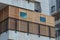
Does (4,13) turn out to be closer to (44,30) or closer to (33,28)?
(33,28)

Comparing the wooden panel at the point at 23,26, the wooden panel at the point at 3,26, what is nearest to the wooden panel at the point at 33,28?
the wooden panel at the point at 23,26

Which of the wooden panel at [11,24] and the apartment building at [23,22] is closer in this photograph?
the wooden panel at [11,24]

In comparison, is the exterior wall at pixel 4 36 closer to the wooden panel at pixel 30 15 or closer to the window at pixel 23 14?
the wooden panel at pixel 30 15

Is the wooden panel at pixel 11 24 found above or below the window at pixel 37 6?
below

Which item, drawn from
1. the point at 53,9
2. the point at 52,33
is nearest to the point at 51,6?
the point at 53,9

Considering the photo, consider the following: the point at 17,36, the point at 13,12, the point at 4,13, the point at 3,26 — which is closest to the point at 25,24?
the point at 17,36

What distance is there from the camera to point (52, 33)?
56.2 feet

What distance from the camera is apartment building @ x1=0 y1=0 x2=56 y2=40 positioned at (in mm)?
14953

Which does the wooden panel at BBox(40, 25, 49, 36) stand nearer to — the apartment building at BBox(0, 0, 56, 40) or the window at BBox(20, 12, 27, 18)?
the apartment building at BBox(0, 0, 56, 40)

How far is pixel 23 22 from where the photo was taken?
15.5 meters

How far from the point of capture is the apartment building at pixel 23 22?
14953 millimetres

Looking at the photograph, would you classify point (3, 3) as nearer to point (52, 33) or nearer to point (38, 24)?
point (38, 24)

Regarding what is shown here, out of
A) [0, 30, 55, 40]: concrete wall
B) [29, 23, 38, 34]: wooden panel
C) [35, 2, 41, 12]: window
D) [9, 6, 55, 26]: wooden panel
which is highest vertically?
[35, 2, 41, 12]: window

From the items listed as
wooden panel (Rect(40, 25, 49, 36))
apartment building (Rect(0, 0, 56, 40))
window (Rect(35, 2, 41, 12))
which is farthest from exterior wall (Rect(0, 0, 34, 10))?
wooden panel (Rect(40, 25, 49, 36))
